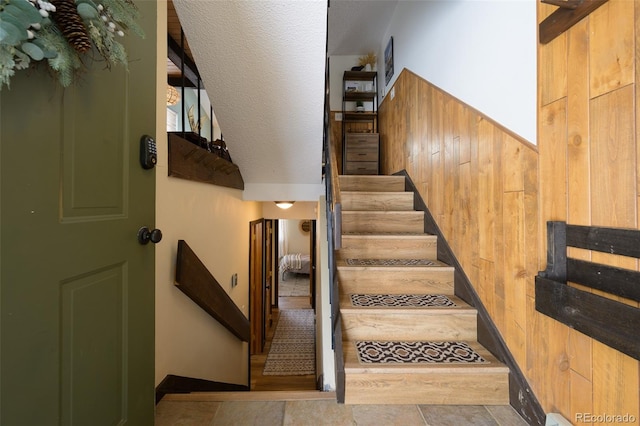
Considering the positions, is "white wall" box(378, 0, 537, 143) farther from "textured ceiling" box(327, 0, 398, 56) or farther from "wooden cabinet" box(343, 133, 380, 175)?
"wooden cabinet" box(343, 133, 380, 175)

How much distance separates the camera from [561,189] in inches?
44.6

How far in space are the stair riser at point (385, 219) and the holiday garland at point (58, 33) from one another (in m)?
Result: 2.12

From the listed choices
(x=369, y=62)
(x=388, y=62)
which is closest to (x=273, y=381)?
(x=388, y=62)

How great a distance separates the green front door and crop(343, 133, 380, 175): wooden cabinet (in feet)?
11.1

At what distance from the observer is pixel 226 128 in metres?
2.38

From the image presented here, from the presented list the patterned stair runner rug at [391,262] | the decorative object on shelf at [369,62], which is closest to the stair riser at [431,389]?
the patterned stair runner rug at [391,262]

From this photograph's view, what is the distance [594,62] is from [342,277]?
65.7 inches

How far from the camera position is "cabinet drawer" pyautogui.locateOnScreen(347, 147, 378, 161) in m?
4.23

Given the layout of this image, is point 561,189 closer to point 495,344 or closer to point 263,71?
point 495,344

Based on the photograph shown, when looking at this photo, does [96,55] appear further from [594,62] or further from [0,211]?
[594,62]

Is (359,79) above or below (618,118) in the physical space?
above

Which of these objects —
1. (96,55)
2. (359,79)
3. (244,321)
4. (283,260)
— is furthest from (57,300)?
(283,260)

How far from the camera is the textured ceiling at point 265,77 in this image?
1647 mm

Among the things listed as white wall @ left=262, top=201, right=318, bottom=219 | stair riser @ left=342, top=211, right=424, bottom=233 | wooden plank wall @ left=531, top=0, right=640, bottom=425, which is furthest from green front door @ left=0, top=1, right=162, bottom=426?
white wall @ left=262, top=201, right=318, bottom=219
